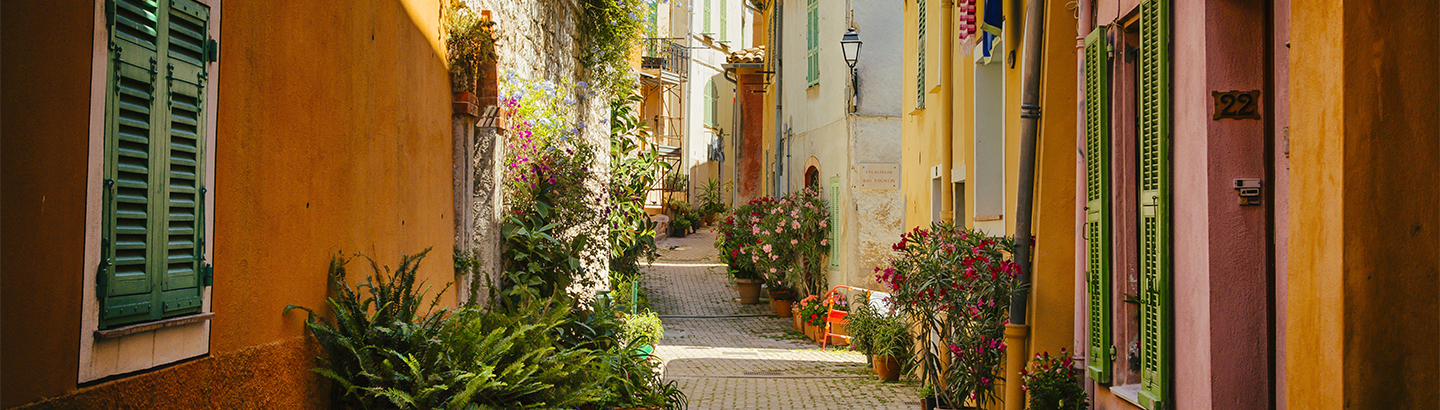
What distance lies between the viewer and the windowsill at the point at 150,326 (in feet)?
7.61

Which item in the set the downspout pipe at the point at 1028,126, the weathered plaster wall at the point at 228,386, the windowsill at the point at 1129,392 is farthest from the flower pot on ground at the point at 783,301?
the weathered plaster wall at the point at 228,386

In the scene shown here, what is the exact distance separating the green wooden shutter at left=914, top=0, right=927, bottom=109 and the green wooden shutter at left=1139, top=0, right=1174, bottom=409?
5.13 metres

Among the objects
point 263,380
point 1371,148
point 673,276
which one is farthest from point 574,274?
A: point 673,276

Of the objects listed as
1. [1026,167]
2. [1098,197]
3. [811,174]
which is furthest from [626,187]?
[811,174]

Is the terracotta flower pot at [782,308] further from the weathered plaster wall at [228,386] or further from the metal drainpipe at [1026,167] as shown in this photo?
the weathered plaster wall at [228,386]

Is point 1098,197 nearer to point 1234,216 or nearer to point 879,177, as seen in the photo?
point 1234,216

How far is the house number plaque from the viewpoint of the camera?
3246 millimetres

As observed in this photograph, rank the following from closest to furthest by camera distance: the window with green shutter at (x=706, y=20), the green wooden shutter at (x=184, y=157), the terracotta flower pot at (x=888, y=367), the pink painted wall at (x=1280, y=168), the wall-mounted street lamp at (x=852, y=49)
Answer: the green wooden shutter at (x=184, y=157) < the pink painted wall at (x=1280, y=168) < the terracotta flower pot at (x=888, y=367) < the wall-mounted street lamp at (x=852, y=49) < the window with green shutter at (x=706, y=20)

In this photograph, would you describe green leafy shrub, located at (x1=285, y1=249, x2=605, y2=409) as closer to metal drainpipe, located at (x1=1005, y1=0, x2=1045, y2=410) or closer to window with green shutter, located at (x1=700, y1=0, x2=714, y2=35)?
metal drainpipe, located at (x1=1005, y1=0, x2=1045, y2=410)

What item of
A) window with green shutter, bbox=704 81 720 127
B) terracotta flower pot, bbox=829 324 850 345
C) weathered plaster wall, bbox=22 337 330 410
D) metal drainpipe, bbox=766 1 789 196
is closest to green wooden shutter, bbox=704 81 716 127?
window with green shutter, bbox=704 81 720 127

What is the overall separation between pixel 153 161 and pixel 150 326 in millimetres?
410

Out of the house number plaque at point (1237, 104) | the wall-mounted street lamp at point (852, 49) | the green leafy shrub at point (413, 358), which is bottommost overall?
the green leafy shrub at point (413, 358)

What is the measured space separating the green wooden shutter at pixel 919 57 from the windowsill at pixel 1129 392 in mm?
5094

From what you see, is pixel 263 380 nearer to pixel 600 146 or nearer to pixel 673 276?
pixel 600 146
